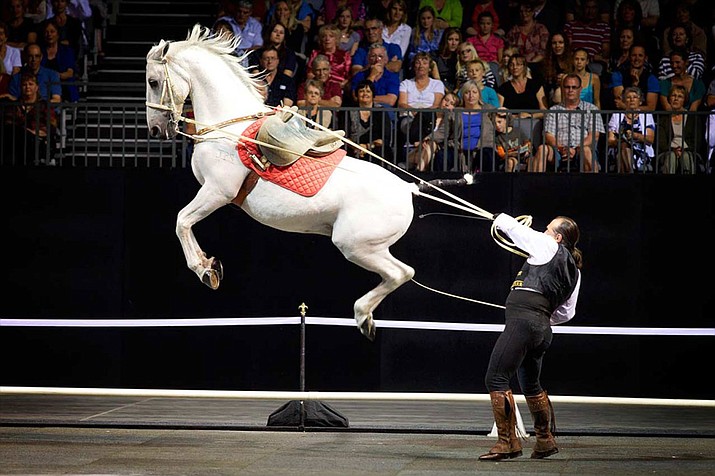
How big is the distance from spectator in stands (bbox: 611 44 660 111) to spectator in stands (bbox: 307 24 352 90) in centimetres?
209

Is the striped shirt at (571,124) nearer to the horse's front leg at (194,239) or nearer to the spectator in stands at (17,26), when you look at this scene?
the horse's front leg at (194,239)

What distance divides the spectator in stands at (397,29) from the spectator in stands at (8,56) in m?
2.98

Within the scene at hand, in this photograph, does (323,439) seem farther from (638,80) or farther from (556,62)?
(638,80)

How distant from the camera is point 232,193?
19.6 feet

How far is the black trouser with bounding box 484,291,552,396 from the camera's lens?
6016 millimetres

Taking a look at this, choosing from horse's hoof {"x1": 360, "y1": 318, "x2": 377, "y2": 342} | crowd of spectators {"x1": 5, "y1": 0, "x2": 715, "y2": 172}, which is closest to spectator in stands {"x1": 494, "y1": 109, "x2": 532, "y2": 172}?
crowd of spectators {"x1": 5, "y1": 0, "x2": 715, "y2": 172}

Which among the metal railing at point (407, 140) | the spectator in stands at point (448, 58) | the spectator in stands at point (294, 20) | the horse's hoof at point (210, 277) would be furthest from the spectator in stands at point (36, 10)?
the horse's hoof at point (210, 277)

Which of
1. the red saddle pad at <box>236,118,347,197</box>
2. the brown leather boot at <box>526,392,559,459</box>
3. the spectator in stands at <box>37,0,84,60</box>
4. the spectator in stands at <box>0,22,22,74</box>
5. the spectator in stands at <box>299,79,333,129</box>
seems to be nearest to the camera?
the red saddle pad at <box>236,118,347,197</box>

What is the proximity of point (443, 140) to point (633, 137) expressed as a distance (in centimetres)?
140

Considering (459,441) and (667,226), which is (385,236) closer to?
(459,441)

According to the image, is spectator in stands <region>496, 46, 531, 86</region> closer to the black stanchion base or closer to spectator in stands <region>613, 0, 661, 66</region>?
spectator in stands <region>613, 0, 661, 66</region>

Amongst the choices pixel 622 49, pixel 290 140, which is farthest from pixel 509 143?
pixel 290 140

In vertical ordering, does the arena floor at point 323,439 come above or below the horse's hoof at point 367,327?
below

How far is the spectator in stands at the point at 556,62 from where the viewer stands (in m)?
9.38
